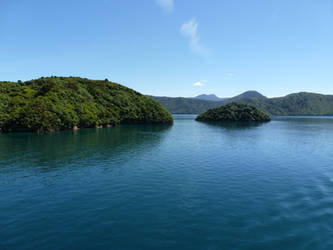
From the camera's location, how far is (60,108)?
124438 millimetres

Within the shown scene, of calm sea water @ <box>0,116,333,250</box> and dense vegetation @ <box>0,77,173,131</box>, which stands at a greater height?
dense vegetation @ <box>0,77,173,131</box>

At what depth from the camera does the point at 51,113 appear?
385 feet

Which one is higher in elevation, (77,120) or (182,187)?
(77,120)

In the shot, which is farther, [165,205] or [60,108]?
[60,108]

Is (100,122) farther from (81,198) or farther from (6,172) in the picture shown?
(81,198)

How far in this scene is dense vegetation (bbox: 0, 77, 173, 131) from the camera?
11081 centimetres

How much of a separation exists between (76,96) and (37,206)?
473 ft

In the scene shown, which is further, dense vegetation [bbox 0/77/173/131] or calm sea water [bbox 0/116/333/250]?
dense vegetation [bbox 0/77/173/131]

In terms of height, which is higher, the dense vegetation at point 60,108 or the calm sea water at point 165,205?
the dense vegetation at point 60,108

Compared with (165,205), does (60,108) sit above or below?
above

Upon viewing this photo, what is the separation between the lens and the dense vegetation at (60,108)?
364ft

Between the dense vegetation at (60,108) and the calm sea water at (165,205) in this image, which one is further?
the dense vegetation at (60,108)

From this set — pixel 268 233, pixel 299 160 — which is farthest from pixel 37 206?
pixel 299 160

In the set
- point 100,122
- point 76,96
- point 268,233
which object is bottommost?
point 268,233
